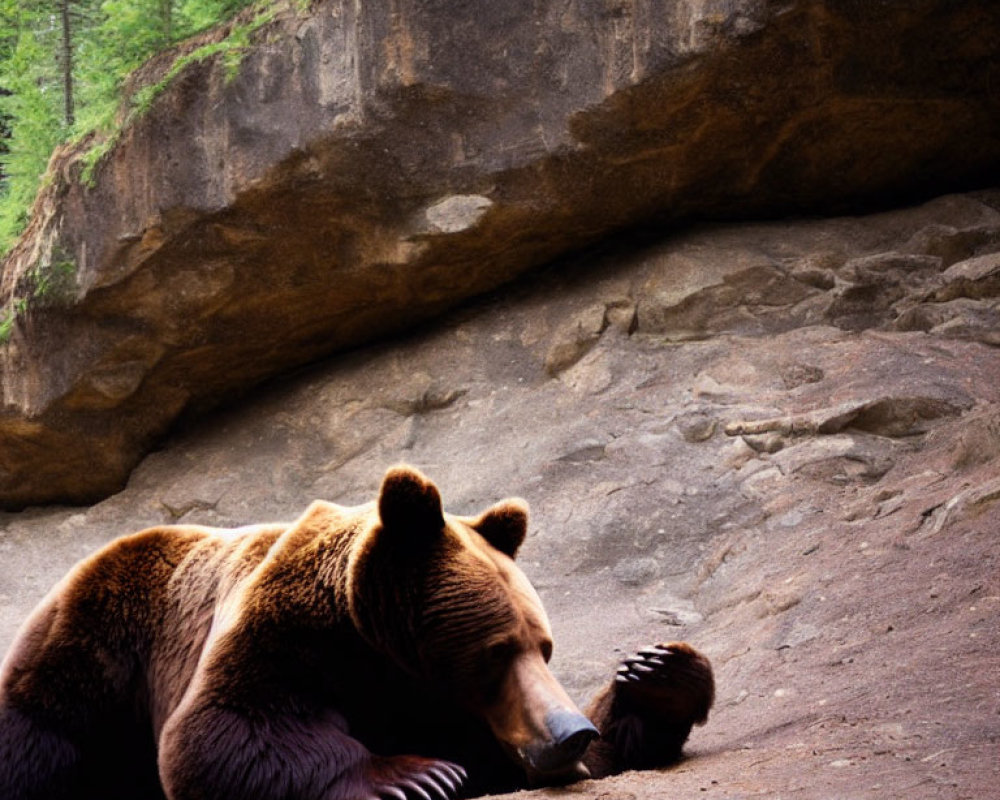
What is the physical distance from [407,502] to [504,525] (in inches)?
22.5

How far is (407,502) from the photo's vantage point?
323cm

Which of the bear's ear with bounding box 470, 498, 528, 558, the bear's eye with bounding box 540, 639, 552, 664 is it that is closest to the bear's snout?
the bear's eye with bounding box 540, 639, 552, 664

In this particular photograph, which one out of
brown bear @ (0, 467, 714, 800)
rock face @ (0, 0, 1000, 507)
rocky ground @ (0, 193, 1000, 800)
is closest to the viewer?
brown bear @ (0, 467, 714, 800)

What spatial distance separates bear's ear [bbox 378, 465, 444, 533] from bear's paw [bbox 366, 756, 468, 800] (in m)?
0.61

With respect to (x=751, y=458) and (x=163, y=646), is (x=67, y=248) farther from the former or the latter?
(x=163, y=646)

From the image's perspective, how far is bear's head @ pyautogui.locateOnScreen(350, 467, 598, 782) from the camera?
320 centimetres

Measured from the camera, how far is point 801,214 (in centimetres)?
933

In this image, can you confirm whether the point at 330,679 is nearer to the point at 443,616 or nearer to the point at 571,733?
the point at 443,616

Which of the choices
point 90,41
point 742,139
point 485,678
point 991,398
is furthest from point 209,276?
point 485,678

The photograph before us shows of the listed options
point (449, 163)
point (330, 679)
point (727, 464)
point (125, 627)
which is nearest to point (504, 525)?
point (330, 679)

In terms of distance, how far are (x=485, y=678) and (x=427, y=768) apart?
275 mm

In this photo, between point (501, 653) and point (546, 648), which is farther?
point (546, 648)

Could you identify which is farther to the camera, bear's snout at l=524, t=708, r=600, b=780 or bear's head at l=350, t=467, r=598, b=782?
bear's head at l=350, t=467, r=598, b=782

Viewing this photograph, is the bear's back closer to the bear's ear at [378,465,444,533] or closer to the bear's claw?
the bear's ear at [378,465,444,533]
